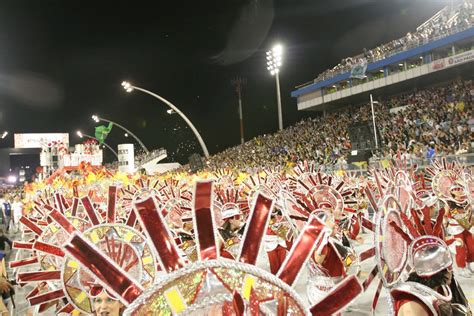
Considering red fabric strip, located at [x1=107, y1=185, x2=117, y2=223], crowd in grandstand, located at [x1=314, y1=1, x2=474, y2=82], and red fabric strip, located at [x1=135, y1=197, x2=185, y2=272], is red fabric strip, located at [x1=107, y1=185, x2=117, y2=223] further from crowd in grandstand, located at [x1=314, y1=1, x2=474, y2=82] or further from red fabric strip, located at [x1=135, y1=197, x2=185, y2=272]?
crowd in grandstand, located at [x1=314, y1=1, x2=474, y2=82]

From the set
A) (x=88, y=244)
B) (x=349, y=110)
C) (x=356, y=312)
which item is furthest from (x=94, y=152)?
(x=88, y=244)

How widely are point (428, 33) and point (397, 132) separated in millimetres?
8393

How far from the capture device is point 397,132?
20922mm

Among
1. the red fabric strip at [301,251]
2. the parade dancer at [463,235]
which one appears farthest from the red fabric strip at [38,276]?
the parade dancer at [463,235]

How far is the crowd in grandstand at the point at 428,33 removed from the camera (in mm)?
23195

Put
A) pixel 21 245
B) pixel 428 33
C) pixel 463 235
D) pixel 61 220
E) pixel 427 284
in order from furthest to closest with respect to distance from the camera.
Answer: pixel 428 33
pixel 463 235
pixel 21 245
pixel 61 220
pixel 427 284

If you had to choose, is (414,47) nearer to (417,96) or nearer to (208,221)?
A: (417,96)

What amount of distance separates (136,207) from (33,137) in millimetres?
61762

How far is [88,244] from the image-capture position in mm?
1378

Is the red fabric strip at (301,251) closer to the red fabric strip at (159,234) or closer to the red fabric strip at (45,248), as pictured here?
the red fabric strip at (159,234)

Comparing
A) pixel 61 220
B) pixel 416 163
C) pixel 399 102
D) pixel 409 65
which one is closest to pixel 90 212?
pixel 61 220

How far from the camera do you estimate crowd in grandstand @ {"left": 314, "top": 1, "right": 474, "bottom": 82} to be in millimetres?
23195

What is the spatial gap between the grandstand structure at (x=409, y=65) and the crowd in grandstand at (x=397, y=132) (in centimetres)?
107

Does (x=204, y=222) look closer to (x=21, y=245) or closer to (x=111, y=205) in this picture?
(x=111, y=205)
